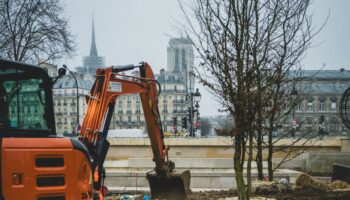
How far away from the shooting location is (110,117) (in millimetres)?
12414

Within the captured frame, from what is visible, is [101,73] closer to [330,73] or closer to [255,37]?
[255,37]

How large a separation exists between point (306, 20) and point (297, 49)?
96 cm

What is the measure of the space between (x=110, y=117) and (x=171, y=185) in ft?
12.9

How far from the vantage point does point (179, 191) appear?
50.6ft

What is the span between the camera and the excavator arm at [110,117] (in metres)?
11.9

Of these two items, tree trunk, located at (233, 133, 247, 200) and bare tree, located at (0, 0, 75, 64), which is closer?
tree trunk, located at (233, 133, 247, 200)

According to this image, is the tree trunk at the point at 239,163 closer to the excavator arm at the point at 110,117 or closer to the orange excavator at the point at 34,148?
the excavator arm at the point at 110,117

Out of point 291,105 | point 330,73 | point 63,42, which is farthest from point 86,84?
point 291,105

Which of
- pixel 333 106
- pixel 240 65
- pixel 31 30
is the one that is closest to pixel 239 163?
pixel 240 65

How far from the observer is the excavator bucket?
1535 centimetres

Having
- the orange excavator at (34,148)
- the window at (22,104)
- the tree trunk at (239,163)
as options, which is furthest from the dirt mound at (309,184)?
the window at (22,104)

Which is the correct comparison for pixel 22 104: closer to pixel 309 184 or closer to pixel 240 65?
pixel 240 65

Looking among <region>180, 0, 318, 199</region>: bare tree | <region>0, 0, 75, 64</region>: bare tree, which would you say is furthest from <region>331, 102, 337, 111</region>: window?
<region>180, 0, 318, 199</region>: bare tree

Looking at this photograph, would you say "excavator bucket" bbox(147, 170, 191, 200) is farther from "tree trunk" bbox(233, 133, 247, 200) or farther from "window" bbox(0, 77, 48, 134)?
"window" bbox(0, 77, 48, 134)
